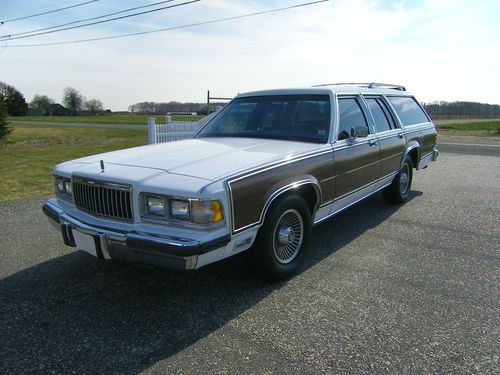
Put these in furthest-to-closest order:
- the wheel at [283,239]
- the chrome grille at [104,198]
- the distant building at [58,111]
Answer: the distant building at [58,111] → the wheel at [283,239] → the chrome grille at [104,198]

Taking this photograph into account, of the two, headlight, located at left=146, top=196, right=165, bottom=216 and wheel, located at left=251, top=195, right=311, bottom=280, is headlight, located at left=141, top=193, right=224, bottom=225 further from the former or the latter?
wheel, located at left=251, top=195, right=311, bottom=280

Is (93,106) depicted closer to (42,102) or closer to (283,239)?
(42,102)

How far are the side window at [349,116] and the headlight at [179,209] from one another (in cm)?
217

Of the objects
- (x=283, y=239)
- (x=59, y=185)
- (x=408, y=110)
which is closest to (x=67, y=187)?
(x=59, y=185)

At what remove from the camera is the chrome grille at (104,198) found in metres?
3.10

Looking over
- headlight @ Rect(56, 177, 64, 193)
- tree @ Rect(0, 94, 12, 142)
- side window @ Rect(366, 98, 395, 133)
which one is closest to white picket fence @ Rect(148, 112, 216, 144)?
side window @ Rect(366, 98, 395, 133)

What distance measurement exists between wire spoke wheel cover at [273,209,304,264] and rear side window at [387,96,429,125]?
327 centimetres

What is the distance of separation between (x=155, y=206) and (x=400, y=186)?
459cm

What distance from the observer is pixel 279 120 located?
4.61 metres

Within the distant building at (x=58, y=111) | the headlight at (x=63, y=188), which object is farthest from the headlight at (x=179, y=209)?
the distant building at (x=58, y=111)

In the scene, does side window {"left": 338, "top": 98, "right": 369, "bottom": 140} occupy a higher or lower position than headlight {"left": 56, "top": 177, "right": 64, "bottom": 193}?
higher

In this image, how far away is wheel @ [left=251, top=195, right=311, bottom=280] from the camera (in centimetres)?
341

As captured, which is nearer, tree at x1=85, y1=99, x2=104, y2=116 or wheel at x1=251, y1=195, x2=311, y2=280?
wheel at x1=251, y1=195, x2=311, y2=280

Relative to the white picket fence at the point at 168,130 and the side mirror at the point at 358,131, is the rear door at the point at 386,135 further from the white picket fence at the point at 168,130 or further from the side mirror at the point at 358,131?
the white picket fence at the point at 168,130
